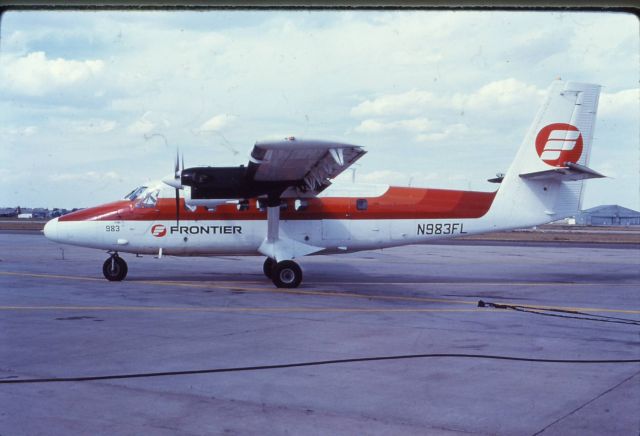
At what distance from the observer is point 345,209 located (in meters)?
18.8

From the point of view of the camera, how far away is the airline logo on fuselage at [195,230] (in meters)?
18.4

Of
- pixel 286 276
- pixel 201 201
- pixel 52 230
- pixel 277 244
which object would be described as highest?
pixel 201 201

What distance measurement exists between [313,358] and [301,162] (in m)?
7.19

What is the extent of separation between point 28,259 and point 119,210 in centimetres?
1224

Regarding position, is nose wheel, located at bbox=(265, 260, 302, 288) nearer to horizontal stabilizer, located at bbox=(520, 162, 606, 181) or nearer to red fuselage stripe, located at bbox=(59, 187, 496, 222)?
red fuselage stripe, located at bbox=(59, 187, 496, 222)

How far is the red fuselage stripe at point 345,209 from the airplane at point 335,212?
0.10 feet

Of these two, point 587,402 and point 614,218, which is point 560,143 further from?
point 614,218

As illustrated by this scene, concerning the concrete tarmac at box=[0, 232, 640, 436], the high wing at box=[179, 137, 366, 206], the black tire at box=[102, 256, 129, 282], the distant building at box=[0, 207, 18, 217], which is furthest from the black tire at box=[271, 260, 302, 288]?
the distant building at box=[0, 207, 18, 217]

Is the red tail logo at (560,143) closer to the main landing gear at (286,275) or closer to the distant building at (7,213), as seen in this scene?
the main landing gear at (286,275)

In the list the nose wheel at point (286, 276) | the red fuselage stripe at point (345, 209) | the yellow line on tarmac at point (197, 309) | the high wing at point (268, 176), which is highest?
the high wing at point (268, 176)

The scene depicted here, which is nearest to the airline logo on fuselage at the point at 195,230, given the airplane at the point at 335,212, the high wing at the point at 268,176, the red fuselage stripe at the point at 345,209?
the airplane at the point at 335,212

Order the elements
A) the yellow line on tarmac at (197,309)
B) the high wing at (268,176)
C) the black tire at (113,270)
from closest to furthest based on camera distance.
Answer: the yellow line on tarmac at (197,309), the high wing at (268,176), the black tire at (113,270)

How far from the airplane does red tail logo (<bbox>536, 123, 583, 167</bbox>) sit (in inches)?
1.3

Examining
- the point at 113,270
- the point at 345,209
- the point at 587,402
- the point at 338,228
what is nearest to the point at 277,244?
the point at 338,228
